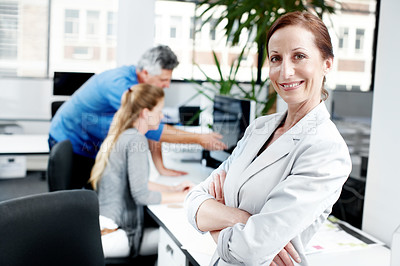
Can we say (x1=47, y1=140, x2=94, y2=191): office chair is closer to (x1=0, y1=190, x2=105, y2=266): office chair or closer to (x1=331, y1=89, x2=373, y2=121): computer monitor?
(x1=0, y1=190, x2=105, y2=266): office chair

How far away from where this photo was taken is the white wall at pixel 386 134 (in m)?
1.78

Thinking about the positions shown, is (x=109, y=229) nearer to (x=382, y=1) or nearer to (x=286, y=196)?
(x=286, y=196)

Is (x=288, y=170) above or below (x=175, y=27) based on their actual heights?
below

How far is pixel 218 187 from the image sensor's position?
4.76 feet

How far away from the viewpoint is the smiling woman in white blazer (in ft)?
3.55

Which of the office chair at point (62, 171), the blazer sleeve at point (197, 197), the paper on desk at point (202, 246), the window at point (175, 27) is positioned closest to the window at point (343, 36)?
the window at point (175, 27)

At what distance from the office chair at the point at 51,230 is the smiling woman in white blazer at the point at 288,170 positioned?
1.24ft

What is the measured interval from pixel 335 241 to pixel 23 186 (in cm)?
400

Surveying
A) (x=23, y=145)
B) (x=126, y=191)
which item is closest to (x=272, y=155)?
(x=126, y=191)

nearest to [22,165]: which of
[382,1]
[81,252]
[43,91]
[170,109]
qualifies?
[43,91]

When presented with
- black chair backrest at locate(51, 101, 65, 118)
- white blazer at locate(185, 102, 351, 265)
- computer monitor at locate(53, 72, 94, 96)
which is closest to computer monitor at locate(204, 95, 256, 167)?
white blazer at locate(185, 102, 351, 265)

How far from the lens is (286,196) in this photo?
1.08 metres

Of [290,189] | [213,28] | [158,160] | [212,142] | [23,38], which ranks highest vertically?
[23,38]

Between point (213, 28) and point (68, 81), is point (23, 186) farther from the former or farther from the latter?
point (213, 28)
